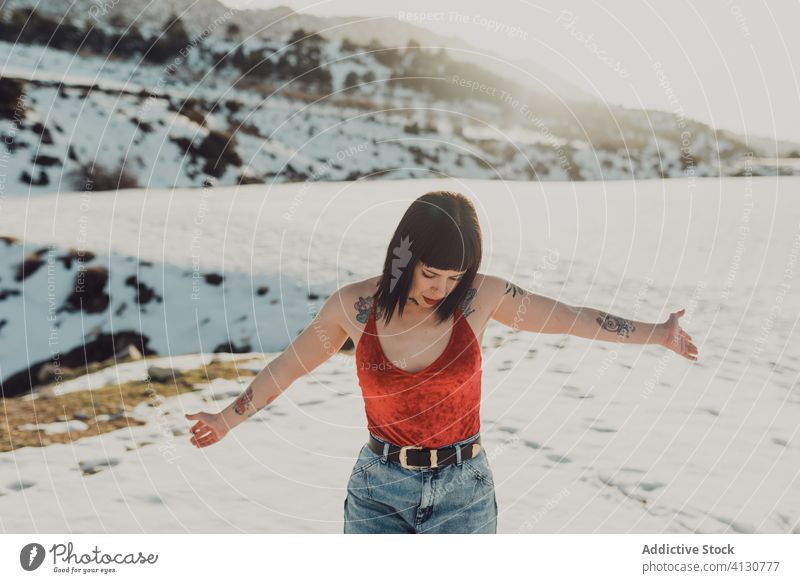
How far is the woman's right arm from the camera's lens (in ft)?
6.93

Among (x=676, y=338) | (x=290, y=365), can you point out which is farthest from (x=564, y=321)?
(x=290, y=365)

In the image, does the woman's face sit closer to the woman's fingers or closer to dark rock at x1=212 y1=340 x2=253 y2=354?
the woman's fingers

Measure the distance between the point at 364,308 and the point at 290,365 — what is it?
300mm

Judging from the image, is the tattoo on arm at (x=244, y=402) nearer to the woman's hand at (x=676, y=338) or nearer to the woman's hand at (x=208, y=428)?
the woman's hand at (x=208, y=428)

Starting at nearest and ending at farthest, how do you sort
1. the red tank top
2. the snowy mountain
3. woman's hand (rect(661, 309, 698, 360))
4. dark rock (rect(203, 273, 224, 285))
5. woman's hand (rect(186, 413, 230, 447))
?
1. the red tank top
2. woman's hand (rect(186, 413, 230, 447))
3. woman's hand (rect(661, 309, 698, 360))
4. dark rock (rect(203, 273, 224, 285))
5. the snowy mountain

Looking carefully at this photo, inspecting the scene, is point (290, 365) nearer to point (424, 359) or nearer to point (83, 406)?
point (424, 359)

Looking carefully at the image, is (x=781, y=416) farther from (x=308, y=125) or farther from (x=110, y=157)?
(x=308, y=125)

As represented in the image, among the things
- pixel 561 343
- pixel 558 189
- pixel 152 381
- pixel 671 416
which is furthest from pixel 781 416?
pixel 558 189

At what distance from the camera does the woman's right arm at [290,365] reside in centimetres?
211

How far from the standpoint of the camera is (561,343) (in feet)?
24.5

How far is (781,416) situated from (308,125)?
8630mm

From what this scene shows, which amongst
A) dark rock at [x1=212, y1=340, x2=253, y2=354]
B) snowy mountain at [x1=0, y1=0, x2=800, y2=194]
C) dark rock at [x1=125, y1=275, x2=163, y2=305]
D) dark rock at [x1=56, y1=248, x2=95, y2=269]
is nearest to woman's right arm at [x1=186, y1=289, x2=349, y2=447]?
dark rock at [x1=212, y1=340, x2=253, y2=354]

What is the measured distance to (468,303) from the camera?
2131 millimetres

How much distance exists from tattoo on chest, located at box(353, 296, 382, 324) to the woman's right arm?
5 cm
